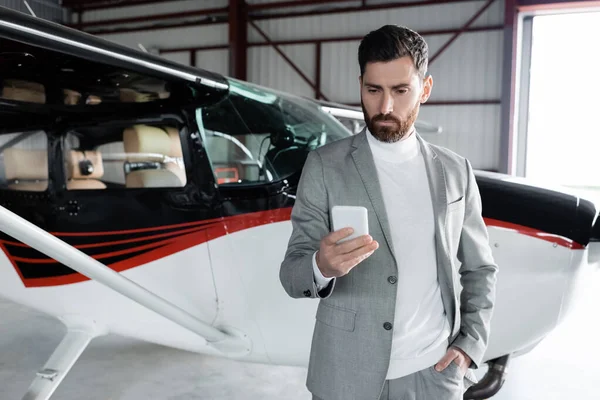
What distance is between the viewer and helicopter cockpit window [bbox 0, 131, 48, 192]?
3.26m

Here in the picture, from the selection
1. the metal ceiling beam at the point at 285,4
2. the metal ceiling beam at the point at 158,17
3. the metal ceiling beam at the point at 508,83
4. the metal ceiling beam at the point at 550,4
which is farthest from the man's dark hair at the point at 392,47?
the metal ceiling beam at the point at 158,17

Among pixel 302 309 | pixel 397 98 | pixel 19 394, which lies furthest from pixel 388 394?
pixel 19 394

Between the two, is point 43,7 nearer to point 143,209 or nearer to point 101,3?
point 101,3

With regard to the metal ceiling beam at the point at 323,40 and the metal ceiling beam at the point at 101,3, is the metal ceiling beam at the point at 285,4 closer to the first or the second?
the metal ceiling beam at the point at 323,40

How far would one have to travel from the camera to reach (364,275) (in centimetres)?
135

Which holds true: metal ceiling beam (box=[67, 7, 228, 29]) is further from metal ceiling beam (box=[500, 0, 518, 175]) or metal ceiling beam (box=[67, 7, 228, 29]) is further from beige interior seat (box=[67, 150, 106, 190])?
beige interior seat (box=[67, 150, 106, 190])

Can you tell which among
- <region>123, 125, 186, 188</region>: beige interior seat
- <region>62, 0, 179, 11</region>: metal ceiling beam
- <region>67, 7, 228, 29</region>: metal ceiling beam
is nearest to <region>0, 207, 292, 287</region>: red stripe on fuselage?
<region>123, 125, 186, 188</region>: beige interior seat

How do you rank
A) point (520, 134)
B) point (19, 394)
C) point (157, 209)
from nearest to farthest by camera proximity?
1. point (157, 209)
2. point (19, 394)
3. point (520, 134)

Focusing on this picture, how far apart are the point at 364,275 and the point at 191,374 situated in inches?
116

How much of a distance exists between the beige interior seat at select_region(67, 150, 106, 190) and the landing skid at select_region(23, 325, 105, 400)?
2.66 feet

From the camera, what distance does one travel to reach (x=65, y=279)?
324 cm

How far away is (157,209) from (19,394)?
69.6 inches

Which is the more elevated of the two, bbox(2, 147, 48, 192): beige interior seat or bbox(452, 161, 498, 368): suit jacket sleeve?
bbox(2, 147, 48, 192): beige interior seat

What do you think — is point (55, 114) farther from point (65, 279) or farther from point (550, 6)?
point (550, 6)
